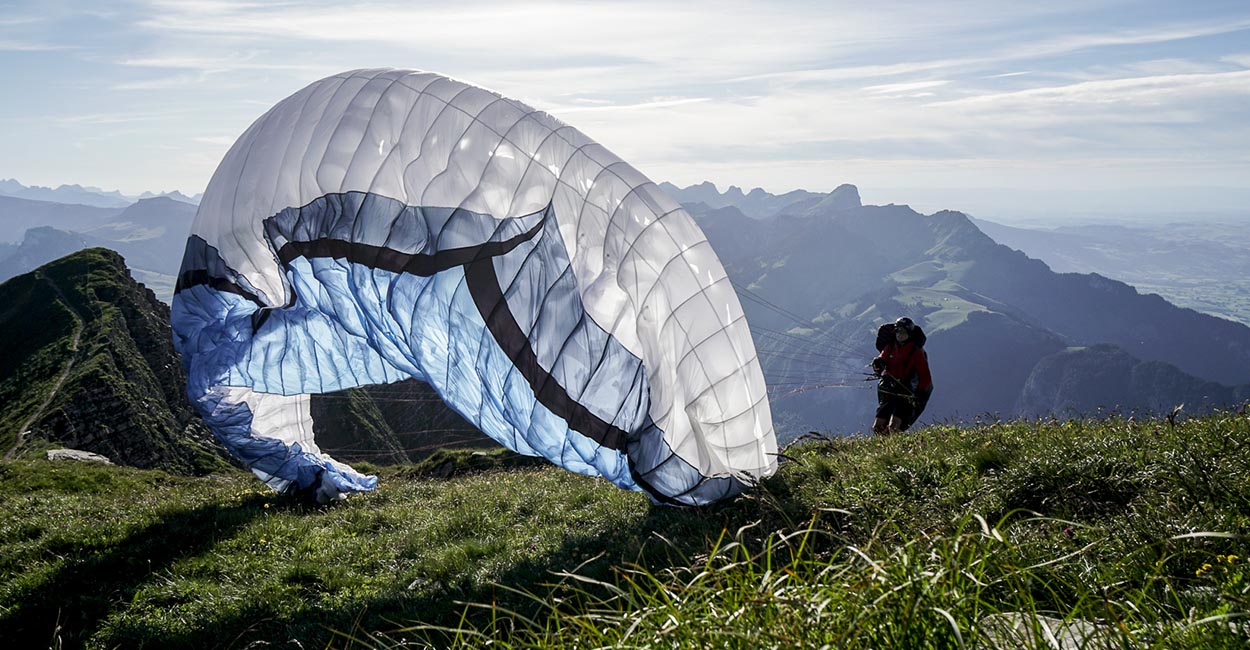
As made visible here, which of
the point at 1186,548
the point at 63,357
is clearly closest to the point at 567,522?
the point at 1186,548

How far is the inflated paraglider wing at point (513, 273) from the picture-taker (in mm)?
8234

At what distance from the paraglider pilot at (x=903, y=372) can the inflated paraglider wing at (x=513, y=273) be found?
391cm

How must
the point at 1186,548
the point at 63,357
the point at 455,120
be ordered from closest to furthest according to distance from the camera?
1. the point at 1186,548
2. the point at 455,120
3. the point at 63,357

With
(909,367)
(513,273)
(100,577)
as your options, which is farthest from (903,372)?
(100,577)

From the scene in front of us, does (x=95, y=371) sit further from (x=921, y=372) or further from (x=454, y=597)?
(x=921, y=372)

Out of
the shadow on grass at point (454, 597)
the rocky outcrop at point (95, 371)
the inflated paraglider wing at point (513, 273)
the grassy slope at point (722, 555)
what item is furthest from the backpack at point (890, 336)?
the rocky outcrop at point (95, 371)

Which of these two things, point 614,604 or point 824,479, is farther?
point 824,479

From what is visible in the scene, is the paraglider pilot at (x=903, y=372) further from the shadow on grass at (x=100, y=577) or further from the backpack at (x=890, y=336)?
the shadow on grass at (x=100, y=577)

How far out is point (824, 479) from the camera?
27.1 feet

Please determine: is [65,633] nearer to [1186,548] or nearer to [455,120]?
[455,120]

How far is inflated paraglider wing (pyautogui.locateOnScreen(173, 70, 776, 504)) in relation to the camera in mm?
8234

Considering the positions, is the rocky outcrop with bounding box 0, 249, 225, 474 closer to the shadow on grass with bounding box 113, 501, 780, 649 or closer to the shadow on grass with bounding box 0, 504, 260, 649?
the shadow on grass with bounding box 0, 504, 260, 649

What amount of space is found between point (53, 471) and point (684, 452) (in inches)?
599

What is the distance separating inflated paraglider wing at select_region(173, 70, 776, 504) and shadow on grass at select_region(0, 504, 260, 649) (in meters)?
3.24
